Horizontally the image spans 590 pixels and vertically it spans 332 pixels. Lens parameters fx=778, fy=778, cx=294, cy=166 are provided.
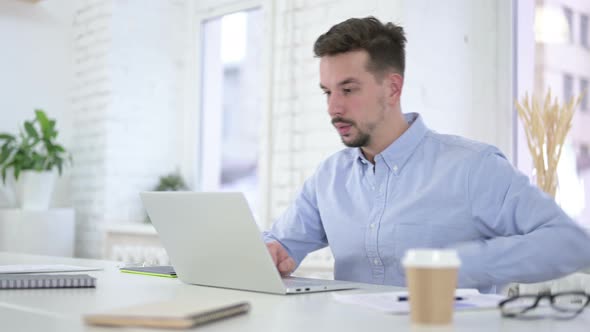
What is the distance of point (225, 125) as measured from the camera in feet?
15.1

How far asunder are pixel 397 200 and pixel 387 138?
20cm

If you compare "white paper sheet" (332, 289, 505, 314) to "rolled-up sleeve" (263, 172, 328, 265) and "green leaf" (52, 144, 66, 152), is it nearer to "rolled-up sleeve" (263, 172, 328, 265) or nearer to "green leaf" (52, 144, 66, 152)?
"rolled-up sleeve" (263, 172, 328, 265)

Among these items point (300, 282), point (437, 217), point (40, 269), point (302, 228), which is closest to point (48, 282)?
point (40, 269)

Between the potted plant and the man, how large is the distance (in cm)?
233

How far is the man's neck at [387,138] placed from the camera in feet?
7.09

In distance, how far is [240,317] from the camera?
1.19 metres

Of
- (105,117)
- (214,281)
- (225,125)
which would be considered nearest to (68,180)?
(105,117)

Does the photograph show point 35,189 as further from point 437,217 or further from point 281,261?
point 437,217

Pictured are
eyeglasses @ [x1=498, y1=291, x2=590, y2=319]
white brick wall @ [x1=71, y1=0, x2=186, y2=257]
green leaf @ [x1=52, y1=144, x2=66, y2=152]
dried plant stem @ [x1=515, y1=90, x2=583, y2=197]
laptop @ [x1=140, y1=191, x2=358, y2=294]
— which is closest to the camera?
eyeglasses @ [x1=498, y1=291, x2=590, y2=319]

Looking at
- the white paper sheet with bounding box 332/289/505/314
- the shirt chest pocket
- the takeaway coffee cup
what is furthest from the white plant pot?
the takeaway coffee cup

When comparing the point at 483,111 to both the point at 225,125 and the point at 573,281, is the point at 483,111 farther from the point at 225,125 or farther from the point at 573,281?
the point at 225,125

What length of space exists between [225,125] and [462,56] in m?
1.70

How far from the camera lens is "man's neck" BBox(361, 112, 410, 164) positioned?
7.09 feet

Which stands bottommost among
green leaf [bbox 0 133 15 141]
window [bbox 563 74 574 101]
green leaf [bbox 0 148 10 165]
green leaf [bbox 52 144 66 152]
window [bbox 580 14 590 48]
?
green leaf [bbox 0 148 10 165]
